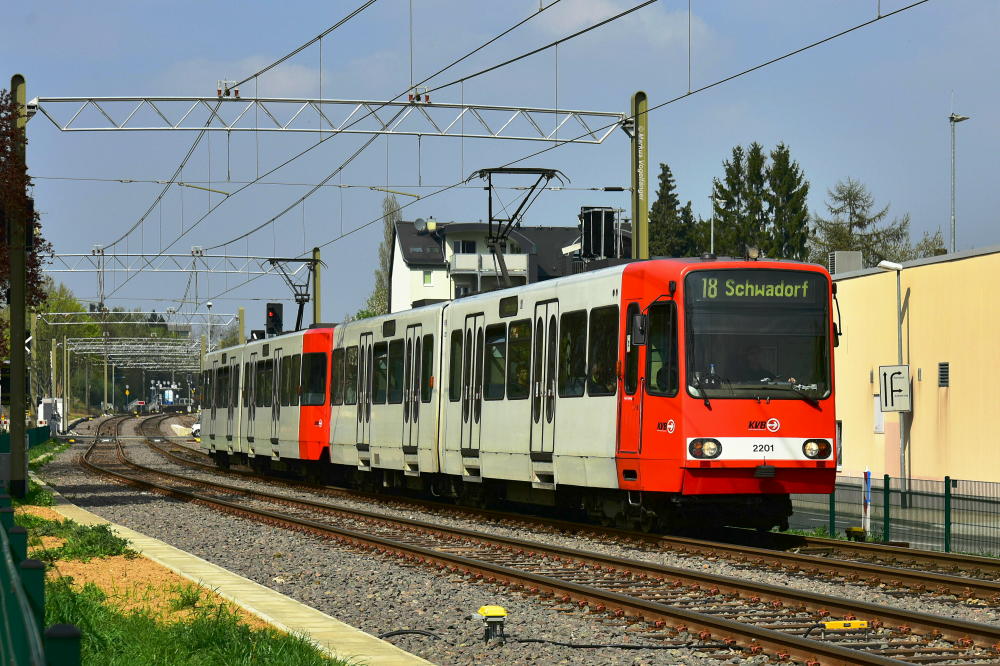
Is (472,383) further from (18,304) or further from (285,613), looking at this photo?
(285,613)

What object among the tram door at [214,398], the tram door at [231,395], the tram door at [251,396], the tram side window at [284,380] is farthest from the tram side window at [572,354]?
the tram door at [214,398]

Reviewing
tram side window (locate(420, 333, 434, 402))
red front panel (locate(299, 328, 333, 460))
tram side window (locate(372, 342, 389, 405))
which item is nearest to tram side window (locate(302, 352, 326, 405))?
red front panel (locate(299, 328, 333, 460))

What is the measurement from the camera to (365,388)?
27.5 m

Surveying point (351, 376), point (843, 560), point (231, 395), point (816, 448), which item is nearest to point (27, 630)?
point (843, 560)

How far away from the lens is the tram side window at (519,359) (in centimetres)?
1980

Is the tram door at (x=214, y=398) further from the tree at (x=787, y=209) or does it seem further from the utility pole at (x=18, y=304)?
the tree at (x=787, y=209)

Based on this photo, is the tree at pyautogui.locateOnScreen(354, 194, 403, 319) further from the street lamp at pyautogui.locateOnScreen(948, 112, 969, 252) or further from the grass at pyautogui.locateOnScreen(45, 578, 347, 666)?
the grass at pyautogui.locateOnScreen(45, 578, 347, 666)

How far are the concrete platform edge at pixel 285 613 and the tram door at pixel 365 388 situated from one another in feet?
32.4

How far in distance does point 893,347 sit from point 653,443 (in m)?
18.8

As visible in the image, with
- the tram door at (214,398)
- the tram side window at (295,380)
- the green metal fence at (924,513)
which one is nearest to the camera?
the green metal fence at (924,513)

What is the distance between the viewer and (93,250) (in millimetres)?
56250

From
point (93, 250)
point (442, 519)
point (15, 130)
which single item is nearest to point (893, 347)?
point (442, 519)

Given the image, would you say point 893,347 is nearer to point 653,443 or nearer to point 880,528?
point 880,528

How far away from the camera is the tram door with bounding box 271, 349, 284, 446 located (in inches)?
1332
